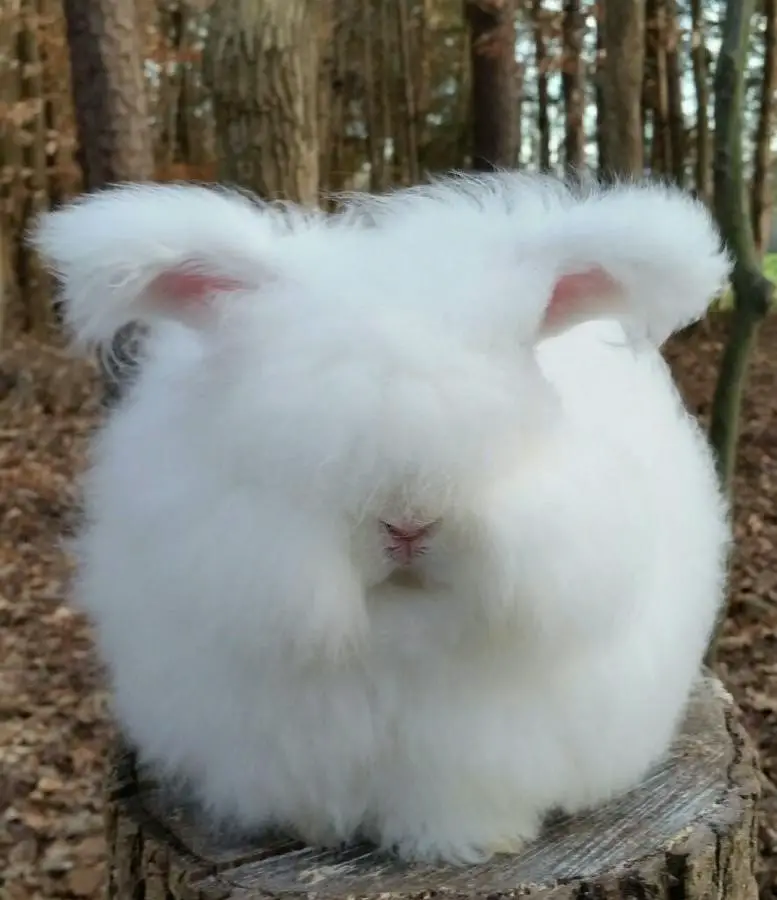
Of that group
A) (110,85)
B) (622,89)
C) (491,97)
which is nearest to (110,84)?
(110,85)

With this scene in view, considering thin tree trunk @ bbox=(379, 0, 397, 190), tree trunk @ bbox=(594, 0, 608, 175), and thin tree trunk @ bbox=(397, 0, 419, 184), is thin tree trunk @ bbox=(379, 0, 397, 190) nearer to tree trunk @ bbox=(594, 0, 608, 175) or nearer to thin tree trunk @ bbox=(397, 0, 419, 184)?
thin tree trunk @ bbox=(397, 0, 419, 184)

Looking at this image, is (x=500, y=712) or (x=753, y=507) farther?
(x=753, y=507)

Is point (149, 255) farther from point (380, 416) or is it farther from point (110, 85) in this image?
point (110, 85)

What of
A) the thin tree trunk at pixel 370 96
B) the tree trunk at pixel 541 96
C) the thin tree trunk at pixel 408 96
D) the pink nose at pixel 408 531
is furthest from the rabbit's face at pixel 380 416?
the thin tree trunk at pixel 370 96

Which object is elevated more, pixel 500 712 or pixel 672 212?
pixel 672 212

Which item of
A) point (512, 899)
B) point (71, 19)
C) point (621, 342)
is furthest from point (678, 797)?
point (71, 19)

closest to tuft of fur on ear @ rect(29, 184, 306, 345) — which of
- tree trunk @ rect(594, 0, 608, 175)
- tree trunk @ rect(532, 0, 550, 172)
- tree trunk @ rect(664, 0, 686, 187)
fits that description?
tree trunk @ rect(594, 0, 608, 175)

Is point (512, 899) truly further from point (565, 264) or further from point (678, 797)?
point (565, 264)
